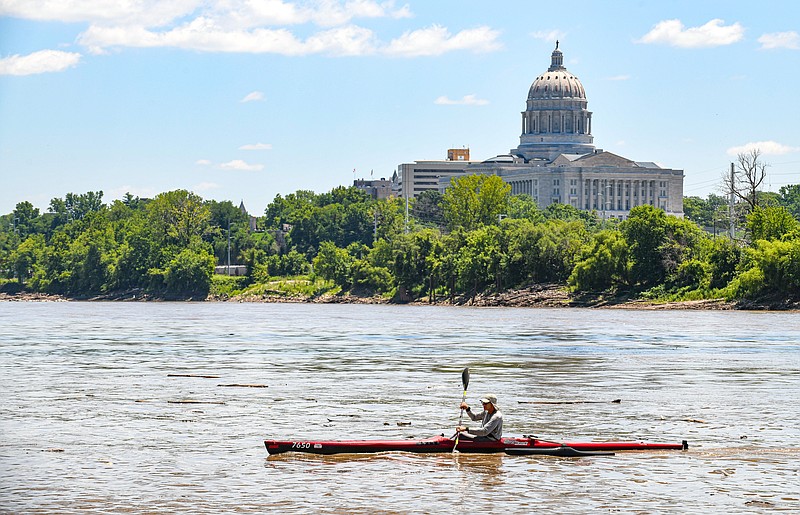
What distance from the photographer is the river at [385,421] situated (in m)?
27.1

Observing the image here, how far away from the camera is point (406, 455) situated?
31219mm

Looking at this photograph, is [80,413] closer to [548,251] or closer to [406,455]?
[406,455]

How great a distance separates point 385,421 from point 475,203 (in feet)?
447

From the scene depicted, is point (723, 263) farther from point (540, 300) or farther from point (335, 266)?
point (335, 266)

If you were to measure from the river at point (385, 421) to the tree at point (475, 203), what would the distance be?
97.8 metres

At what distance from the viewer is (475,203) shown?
17262 cm

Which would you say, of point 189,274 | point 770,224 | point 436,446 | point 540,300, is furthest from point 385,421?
point 189,274

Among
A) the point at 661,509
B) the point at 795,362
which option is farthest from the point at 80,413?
the point at 795,362

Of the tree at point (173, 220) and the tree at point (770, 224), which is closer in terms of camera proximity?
the tree at point (770, 224)

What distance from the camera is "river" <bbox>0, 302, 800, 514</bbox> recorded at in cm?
2706

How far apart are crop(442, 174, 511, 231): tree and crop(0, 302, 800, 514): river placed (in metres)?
97.8

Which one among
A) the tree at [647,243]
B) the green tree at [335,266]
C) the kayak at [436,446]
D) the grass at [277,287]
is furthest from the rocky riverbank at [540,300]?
the kayak at [436,446]

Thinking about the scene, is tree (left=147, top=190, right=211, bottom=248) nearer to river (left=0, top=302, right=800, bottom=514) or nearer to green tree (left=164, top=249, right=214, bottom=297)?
green tree (left=164, top=249, right=214, bottom=297)

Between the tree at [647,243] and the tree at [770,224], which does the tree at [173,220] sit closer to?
the tree at [647,243]
